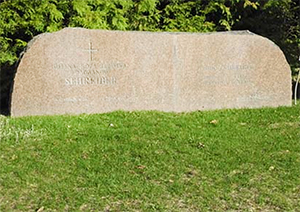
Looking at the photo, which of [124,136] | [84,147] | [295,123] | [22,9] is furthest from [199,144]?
[22,9]

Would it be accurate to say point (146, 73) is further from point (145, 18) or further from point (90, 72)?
point (145, 18)

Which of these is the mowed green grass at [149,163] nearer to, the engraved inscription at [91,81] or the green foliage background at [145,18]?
the engraved inscription at [91,81]

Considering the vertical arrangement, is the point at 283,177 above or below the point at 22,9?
below

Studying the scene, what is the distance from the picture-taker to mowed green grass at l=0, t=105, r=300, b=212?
3.34 m

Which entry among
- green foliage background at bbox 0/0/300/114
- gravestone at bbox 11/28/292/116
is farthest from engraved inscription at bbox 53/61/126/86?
green foliage background at bbox 0/0/300/114

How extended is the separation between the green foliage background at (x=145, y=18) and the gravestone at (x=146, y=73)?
4.46 ft

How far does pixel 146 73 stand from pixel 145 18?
7.42 feet

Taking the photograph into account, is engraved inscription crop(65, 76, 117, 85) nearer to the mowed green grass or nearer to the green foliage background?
the mowed green grass

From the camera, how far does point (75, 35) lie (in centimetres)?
589

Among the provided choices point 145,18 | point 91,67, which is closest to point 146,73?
point 91,67

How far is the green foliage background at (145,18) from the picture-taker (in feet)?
23.5

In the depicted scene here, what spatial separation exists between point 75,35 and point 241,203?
3.56 meters

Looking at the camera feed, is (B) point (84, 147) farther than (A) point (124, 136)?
No

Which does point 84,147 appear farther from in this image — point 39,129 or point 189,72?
point 189,72
